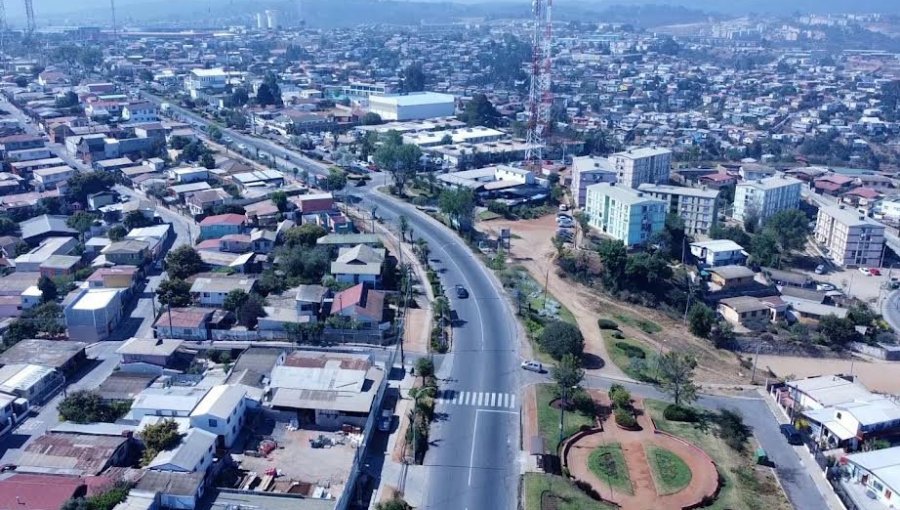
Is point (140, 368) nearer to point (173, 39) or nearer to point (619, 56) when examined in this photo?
point (619, 56)

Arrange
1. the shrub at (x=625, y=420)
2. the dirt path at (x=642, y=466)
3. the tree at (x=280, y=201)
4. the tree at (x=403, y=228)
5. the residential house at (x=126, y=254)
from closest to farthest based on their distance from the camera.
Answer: the dirt path at (x=642, y=466)
the shrub at (x=625, y=420)
the residential house at (x=126, y=254)
the tree at (x=403, y=228)
the tree at (x=280, y=201)

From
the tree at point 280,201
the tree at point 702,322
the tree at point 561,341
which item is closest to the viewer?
the tree at point 561,341

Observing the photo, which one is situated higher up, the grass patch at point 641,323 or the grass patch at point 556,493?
the grass patch at point 556,493

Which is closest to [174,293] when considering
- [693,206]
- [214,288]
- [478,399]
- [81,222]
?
[214,288]

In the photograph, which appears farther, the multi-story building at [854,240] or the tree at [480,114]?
the tree at [480,114]

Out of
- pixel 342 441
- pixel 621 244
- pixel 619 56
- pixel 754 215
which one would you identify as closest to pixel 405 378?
pixel 342 441

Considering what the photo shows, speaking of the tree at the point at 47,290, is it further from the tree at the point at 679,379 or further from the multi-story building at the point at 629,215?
the multi-story building at the point at 629,215

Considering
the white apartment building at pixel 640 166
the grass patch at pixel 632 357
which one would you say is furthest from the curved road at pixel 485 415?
the white apartment building at pixel 640 166

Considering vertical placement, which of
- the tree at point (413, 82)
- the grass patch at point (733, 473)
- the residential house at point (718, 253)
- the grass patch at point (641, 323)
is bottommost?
the grass patch at point (641, 323)
